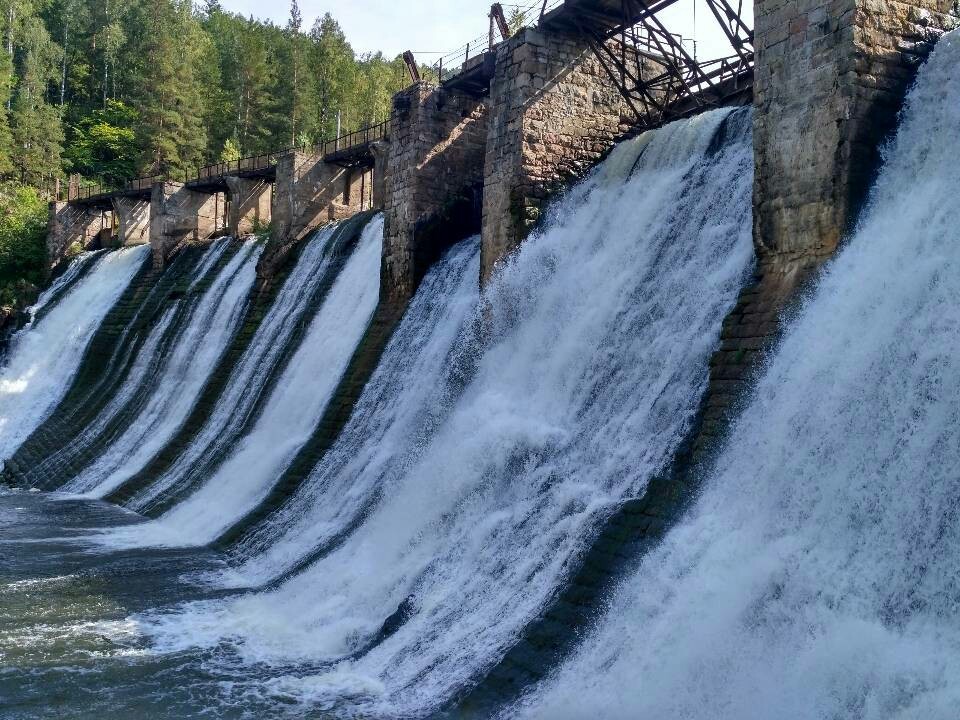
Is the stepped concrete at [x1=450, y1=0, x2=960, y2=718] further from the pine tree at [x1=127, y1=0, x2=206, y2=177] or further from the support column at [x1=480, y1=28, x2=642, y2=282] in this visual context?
the pine tree at [x1=127, y1=0, x2=206, y2=177]

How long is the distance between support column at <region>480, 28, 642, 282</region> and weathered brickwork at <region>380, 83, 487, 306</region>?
240 cm

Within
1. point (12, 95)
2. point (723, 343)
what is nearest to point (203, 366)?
point (723, 343)

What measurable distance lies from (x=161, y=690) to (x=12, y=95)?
50603 mm

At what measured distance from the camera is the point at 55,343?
26109mm

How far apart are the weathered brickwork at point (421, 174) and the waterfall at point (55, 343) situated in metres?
11.7

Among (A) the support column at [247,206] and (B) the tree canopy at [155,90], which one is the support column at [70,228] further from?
(B) the tree canopy at [155,90]

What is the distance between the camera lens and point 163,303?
24.5 m

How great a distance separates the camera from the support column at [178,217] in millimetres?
28094

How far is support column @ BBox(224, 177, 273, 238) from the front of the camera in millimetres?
28453

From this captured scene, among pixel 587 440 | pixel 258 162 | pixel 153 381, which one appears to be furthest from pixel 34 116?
pixel 587 440

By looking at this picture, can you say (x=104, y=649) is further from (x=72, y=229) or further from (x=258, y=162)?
(x=72, y=229)

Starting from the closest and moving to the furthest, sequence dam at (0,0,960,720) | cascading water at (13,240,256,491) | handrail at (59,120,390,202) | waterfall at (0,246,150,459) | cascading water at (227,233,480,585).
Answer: dam at (0,0,960,720) → cascading water at (227,233,480,585) → cascading water at (13,240,256,491) → waterfall at (0,246,150,459) → handrail at (59,120,390,202)

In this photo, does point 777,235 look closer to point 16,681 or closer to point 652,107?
point 652,107

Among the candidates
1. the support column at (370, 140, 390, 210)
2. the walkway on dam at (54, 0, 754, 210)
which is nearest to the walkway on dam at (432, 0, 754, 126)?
the walkway on dam at (54, 0, 754, 210)
